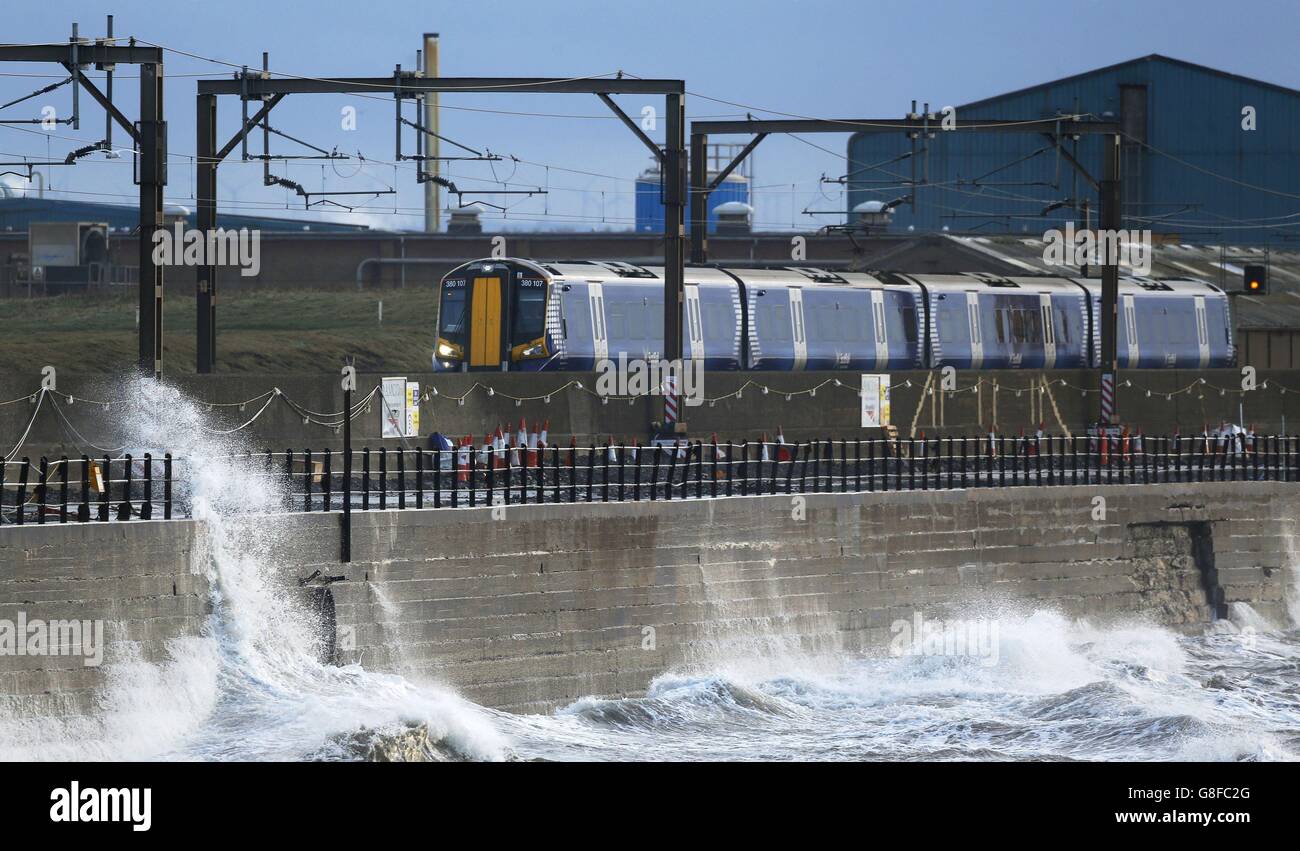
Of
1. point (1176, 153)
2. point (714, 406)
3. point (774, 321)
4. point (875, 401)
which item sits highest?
point (1176, 153)

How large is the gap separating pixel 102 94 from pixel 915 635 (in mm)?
13097

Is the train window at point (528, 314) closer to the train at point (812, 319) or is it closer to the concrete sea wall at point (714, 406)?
the train at point (812, 319)

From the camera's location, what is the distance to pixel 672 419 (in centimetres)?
3275

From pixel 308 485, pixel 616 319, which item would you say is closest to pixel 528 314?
pixel 616 319

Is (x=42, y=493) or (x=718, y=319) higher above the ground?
(x=718, y=319)

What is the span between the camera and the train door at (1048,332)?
45656 mm

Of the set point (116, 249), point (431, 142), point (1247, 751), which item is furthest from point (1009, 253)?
point (1247, 751)

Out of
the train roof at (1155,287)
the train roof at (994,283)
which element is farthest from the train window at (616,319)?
the train roof at (1155,287)

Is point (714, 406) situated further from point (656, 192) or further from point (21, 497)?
point (656, 192)

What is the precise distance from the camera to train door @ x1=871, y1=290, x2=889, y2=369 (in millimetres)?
42594

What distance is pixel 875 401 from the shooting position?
37.8 metres

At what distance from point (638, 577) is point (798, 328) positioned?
16030mm

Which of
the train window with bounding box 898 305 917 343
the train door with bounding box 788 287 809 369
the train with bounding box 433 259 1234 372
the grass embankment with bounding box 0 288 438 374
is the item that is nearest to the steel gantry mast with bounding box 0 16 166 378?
the train with bounding box 433 259 1234 372

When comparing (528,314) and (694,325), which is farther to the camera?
(694,325)
